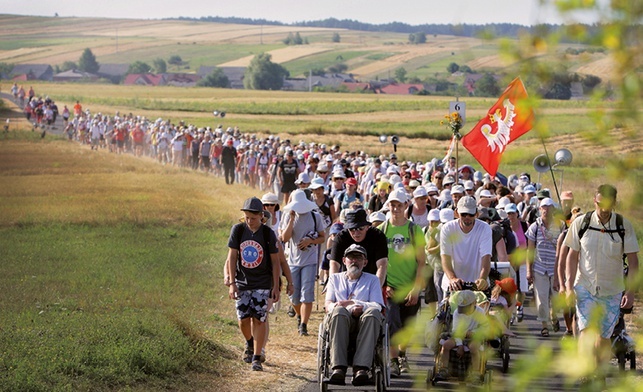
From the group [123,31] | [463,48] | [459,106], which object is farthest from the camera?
[123,31]

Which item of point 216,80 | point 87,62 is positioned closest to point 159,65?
point 216,80

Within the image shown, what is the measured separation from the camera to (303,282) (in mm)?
13906

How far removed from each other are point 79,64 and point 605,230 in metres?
144

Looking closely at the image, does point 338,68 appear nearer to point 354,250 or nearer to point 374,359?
point 354,250

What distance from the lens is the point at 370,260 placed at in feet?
36.0

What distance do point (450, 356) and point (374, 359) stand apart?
0.68 m

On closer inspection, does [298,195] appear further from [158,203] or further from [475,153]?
[158,203]

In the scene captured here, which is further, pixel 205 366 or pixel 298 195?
pixel 298 195

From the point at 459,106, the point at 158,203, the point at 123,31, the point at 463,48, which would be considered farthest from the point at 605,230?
Answer: the point at 123,31

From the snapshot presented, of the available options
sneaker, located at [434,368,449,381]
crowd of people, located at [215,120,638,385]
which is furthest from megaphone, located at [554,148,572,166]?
sneaker, located at [434,368,449,381]

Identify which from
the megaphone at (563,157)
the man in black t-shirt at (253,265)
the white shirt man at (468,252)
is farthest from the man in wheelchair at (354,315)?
the megaphone at (563,157)

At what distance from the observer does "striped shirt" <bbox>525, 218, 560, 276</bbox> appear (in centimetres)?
1439

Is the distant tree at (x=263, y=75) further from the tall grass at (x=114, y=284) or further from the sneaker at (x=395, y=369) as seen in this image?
the sneaker at (x=395, y=369)

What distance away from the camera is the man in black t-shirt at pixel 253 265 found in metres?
11.6
